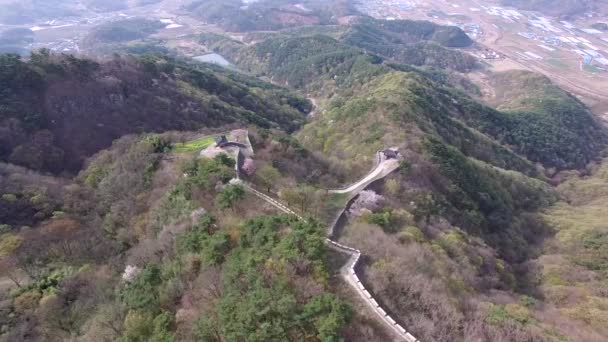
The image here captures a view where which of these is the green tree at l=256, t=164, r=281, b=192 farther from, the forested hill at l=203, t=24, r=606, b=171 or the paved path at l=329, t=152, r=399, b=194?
the forested hill at l=203, t=24, r=606, b=171

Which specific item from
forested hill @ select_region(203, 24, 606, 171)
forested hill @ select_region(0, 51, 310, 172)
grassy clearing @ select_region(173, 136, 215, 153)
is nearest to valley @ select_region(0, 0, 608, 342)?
forested hill @ select_region(0, 51, 310, 172)

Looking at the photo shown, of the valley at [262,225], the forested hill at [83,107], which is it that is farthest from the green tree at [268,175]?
the forested hill at [83,107]

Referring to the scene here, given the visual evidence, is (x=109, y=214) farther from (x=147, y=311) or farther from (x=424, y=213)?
(x=424, y=213)

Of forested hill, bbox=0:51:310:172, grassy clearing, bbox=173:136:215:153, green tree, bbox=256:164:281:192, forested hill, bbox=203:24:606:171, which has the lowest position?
forested hill, bbox=203:24:606:171

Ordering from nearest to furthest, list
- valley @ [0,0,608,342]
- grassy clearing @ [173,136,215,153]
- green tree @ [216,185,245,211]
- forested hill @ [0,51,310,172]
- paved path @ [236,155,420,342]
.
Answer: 1. paved path @ [236,155,420,342]
2. valley @ [0,0,608,342]
3. green tree @ [216,185,245,211]
4. grassy clearing @ [173,136,215,153]
5. forested hill @ [0,51,310,172]

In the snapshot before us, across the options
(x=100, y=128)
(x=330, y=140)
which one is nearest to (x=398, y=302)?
(x=330, y=140)
